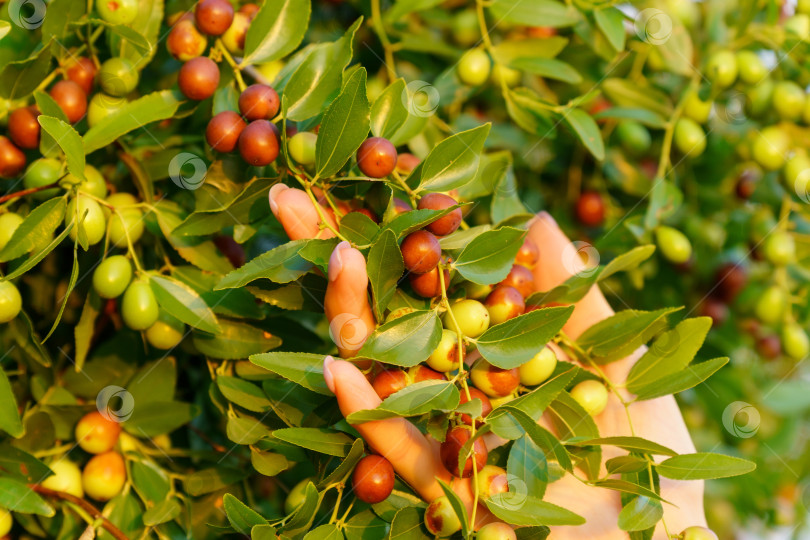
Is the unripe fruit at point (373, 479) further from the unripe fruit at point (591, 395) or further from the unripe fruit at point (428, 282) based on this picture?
the unripe fruit at point (591, 395)

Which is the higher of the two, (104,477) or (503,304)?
(503,304)

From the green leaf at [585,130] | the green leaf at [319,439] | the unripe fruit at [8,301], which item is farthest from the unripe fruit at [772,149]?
the unripe fruit at [8,301]

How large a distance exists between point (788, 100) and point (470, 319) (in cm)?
109

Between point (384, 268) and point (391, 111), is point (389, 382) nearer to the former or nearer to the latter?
point (384, 268)

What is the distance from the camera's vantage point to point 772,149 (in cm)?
171

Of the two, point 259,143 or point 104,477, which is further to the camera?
point 104,477

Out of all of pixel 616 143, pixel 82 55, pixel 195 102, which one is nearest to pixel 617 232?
pixel 616 143

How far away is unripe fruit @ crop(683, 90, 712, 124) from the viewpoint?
169 cm

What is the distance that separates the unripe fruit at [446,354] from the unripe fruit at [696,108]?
1.01 m

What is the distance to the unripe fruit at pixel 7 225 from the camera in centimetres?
109

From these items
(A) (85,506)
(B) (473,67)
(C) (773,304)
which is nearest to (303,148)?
(B) (473,67)

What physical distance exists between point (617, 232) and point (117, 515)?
1168 millimetres

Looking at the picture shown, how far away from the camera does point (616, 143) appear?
1809mm

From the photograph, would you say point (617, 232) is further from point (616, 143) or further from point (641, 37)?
point (641, 37)
